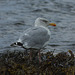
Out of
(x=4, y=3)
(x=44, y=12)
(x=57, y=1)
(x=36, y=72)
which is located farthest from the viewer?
(x=57, y=1)


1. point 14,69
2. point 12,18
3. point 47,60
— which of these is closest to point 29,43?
point 47,60

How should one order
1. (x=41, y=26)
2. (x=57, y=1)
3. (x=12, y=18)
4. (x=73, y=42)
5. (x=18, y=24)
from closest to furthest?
(x=41, y=26) → (x=73, y=42) → (x=18, y=24) → (x=12, y=18) → (x=57, y=1)

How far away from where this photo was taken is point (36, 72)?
4.92 m

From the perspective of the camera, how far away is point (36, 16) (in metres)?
12.2

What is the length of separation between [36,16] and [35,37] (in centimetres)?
645

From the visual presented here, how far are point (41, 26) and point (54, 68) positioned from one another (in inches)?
52.0

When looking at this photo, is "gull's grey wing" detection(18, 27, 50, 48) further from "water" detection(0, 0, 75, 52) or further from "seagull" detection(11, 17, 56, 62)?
"water" detection(0, 0, 75, 52)

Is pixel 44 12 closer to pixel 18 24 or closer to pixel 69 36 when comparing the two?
pixel 18 24

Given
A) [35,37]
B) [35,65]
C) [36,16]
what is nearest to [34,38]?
[35,37]

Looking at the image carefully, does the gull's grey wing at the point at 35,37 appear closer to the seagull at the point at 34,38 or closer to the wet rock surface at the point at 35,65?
the seagull at the point at 34,38

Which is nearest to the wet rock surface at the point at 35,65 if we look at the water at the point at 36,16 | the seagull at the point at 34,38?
the seagull at the point at 34,38

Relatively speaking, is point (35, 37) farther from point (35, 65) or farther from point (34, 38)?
point (35, 65)

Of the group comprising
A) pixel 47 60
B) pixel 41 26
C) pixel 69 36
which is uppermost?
pixel 41 26

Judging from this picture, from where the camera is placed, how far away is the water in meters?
8.94
